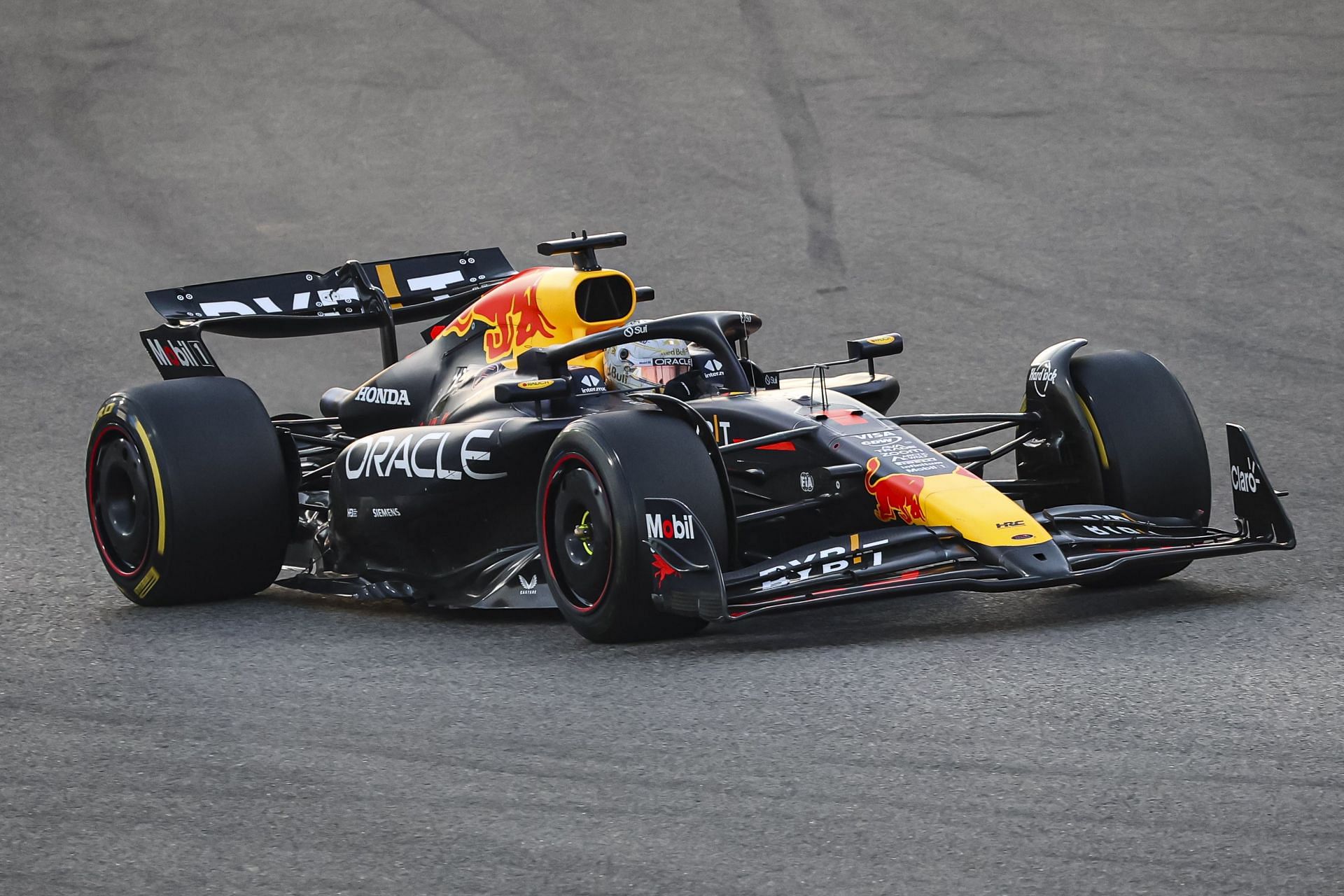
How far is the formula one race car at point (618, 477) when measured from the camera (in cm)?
626

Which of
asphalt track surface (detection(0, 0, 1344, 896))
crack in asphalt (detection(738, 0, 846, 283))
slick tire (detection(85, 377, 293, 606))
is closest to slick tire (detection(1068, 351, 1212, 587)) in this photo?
asphalt track surface (detection(0, 0, 1344, 896))

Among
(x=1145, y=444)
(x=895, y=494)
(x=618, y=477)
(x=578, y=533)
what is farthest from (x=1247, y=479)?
(x=578, y=533)

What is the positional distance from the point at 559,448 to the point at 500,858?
2622mm

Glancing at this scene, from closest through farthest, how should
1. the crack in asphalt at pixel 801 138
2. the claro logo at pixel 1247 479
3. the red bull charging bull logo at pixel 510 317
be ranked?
the claro logo at pixel 1247 479
the red bull charging bull logo at pixel 510 317
the crack in asphalt at pixel 801 138

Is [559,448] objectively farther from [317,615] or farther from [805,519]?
[317,615]

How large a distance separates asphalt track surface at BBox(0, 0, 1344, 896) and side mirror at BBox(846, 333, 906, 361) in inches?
42.0

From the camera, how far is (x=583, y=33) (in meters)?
20.5

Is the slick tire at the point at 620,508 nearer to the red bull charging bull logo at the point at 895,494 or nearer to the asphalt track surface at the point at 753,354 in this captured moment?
the asphalt track surface at the point at 753,354

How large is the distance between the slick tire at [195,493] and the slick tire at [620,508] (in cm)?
181

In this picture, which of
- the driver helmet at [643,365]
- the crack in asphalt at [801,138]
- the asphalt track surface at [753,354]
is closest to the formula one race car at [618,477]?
the driver helmet at [643,365]

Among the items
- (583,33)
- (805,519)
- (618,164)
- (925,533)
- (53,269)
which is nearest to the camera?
(925,533)

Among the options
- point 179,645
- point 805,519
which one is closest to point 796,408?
point 805,519

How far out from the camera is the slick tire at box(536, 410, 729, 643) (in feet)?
20.5

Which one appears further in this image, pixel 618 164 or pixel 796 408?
pixel 618 164
